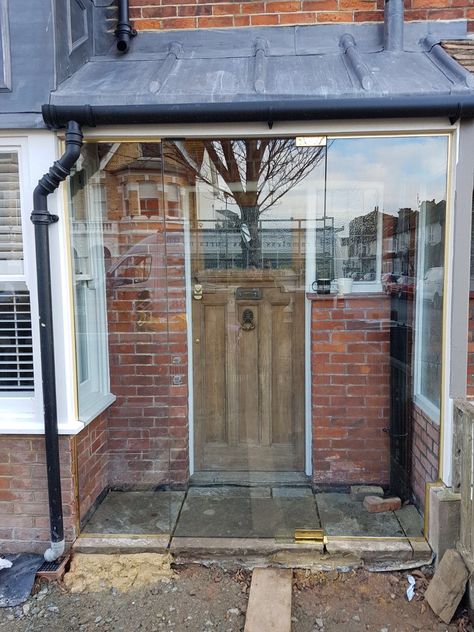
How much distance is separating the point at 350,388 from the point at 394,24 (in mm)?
2288

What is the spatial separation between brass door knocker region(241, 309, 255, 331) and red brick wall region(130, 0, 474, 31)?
1.89 metres

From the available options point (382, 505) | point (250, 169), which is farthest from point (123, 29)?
point (382, 505)

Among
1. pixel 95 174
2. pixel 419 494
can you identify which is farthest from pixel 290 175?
pixel 419 494

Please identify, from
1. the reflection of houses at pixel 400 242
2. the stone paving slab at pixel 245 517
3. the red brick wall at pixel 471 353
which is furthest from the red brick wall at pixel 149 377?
the red brick wall at pixel 471 353

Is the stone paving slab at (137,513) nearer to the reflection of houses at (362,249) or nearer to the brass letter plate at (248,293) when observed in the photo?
the brass letter plate at (248,293)

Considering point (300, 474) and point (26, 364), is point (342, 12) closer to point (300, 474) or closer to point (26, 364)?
point (26, 364)

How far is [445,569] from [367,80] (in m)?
2.47

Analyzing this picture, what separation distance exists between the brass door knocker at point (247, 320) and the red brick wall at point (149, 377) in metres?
0.47

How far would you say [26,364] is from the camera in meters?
2.46

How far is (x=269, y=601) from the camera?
83.7 inches

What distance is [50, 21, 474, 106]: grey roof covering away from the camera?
2.17 meters

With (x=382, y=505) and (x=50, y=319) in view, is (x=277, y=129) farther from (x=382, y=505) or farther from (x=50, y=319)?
(x=382, y=505)

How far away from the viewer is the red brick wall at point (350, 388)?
303 centimetres

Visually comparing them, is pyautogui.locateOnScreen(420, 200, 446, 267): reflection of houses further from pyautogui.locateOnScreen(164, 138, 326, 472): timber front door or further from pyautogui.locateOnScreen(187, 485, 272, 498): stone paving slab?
pyautogui.locateOnScreen(187, 485, 272, 498): stone paving slab
